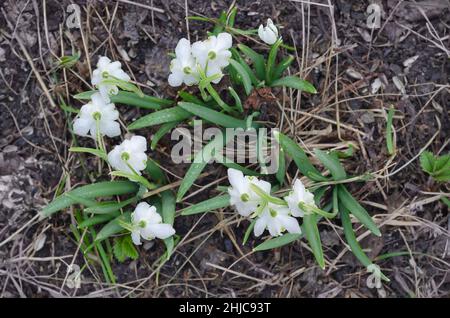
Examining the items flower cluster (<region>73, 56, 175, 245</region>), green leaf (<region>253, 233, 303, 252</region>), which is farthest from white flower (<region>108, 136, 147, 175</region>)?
green leaf (<region>253, 233, 303, 252</region>)

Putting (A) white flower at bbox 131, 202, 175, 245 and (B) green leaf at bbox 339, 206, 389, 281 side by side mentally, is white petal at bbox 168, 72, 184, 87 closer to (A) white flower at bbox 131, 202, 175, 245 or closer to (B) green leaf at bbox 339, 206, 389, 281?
(A) white flower at bbox 131, 202, 175, 245

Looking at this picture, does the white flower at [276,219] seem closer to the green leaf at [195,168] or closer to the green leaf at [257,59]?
the green leaf at [195,168]

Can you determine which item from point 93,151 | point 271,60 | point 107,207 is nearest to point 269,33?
point 271,60

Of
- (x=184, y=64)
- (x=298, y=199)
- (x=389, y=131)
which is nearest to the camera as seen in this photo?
(x=298, y=199)

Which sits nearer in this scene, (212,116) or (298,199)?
(298,199)

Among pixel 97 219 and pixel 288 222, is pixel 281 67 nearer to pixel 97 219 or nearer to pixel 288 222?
pixel 288 222

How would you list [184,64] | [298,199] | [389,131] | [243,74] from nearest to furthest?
1. [298,199]
2. [184,64]
3. [243,74]
4. [389,131]
